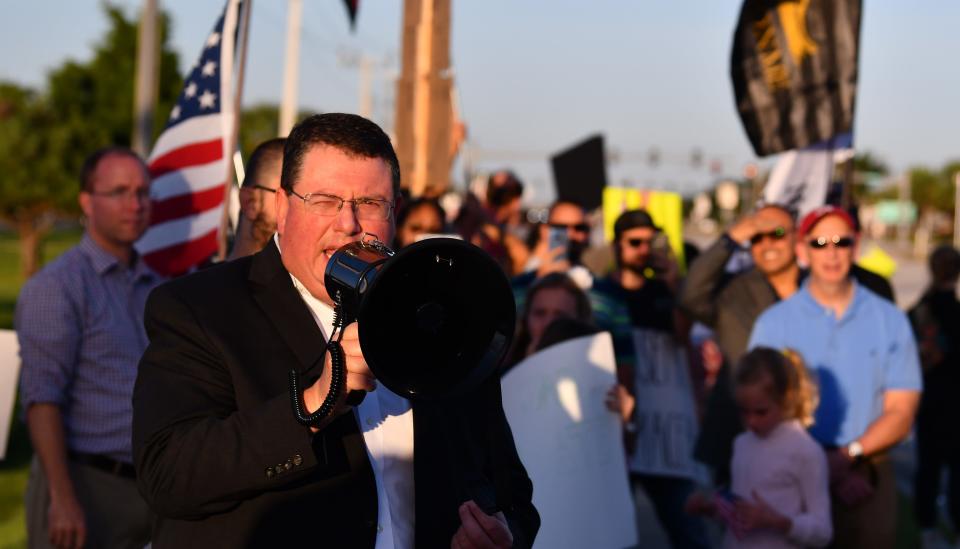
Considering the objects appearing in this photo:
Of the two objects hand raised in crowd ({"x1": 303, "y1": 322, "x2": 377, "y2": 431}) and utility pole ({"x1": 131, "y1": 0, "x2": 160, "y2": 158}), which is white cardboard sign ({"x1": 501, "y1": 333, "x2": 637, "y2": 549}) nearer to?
hand raised in crowd ({"x1": 303, "y1": 322, "x2": 377, "y2": 431})

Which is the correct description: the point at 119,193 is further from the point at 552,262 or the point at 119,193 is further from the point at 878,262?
the point at 878,262

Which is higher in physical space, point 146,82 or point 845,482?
point 146,82

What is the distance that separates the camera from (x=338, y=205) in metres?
2.95

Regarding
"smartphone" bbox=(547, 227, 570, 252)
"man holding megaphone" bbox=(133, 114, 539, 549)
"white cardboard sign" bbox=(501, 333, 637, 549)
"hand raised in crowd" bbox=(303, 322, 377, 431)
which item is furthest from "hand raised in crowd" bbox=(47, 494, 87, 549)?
"smartphone" bbox=(547, 227, 570, 252)

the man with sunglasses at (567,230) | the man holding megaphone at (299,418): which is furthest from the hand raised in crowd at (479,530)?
the man with sunglasses at (567,230)

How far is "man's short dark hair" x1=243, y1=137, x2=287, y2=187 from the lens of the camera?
4.61m

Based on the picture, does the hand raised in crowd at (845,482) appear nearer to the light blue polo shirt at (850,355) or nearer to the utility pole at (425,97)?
the light blue polo shirt at (850,355)

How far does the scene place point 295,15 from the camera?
34.3 meters

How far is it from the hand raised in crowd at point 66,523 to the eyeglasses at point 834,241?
3251 millimetres

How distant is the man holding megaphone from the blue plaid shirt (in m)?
1.92

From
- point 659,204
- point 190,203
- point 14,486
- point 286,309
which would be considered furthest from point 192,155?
point 659,204

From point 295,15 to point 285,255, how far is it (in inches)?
1259

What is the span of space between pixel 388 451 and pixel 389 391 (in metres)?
0.13

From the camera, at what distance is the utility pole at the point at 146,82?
1438cm
